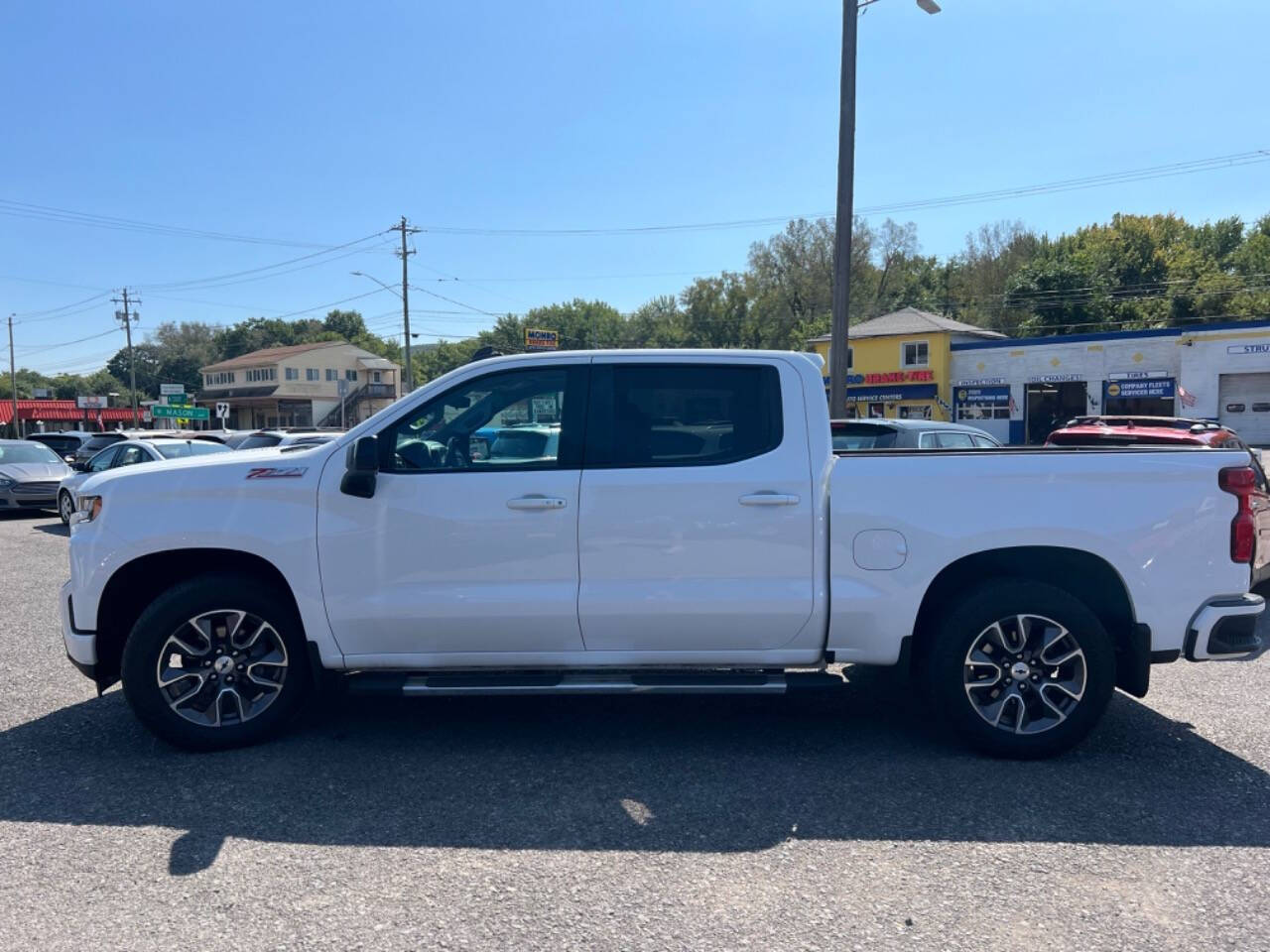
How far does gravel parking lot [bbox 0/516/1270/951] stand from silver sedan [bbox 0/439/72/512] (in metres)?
13.5

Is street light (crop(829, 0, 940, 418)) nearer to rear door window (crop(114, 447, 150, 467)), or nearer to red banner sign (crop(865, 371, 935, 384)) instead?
rear door window (crop(114, 447, 150, 467))

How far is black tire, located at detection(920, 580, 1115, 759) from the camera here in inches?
179

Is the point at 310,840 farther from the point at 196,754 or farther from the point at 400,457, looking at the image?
the point at 400,457

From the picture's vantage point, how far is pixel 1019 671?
15.1 feet

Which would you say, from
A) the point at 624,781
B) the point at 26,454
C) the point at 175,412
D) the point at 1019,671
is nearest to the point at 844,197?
the point at 1019,671

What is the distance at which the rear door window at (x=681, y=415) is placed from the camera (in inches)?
184

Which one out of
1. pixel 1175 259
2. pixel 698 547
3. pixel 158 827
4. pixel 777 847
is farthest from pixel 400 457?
pixel 1175 259

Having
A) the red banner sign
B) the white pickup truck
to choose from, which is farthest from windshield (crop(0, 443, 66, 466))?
the red banner sign

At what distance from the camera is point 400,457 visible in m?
4.71

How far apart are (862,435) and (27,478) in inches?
589

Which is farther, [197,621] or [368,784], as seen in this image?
[197,621]

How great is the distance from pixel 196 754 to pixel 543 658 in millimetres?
1827

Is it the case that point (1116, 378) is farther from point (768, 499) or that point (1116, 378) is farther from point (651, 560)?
point (651, 560)

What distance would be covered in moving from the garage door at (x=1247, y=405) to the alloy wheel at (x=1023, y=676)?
129ft
